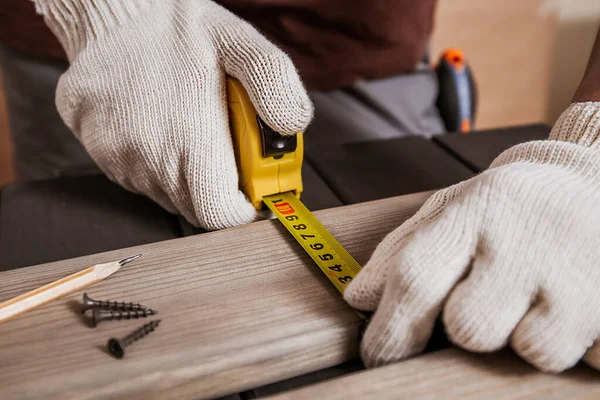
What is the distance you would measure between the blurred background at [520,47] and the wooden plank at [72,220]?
1.35m

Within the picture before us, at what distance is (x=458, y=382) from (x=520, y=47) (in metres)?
1.77

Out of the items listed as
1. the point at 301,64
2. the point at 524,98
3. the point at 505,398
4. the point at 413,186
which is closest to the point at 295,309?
the point at 505,398

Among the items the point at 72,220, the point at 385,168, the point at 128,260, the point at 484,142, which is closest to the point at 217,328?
the point at 128,260

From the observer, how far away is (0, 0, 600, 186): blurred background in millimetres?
1840

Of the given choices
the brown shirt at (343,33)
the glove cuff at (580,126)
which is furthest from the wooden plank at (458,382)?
the brown shirt at (343,33)

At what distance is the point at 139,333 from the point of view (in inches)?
19.1

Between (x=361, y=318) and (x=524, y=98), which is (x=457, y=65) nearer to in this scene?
(x=524, y=98)

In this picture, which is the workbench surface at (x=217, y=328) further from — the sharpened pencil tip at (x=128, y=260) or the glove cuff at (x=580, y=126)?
the glove cuff at (x=580, y=126)

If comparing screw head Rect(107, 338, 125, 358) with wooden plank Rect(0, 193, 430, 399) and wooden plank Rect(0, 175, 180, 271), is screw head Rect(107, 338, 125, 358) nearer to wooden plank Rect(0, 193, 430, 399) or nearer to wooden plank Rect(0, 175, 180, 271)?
wooden plank Rect(0, 193, 430, 399)

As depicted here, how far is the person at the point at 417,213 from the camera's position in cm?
45

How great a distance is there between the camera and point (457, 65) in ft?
4.66

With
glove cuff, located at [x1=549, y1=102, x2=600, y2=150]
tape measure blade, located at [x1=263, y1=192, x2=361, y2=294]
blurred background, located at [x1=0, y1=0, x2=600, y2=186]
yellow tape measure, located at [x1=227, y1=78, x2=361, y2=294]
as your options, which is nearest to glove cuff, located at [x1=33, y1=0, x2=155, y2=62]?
yellow tape measure, located at [x1=227, y1=78, x2=361, y2=294]

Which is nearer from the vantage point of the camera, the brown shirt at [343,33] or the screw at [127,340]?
the screw at [127,340]

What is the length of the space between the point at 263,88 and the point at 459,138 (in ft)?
1.67
